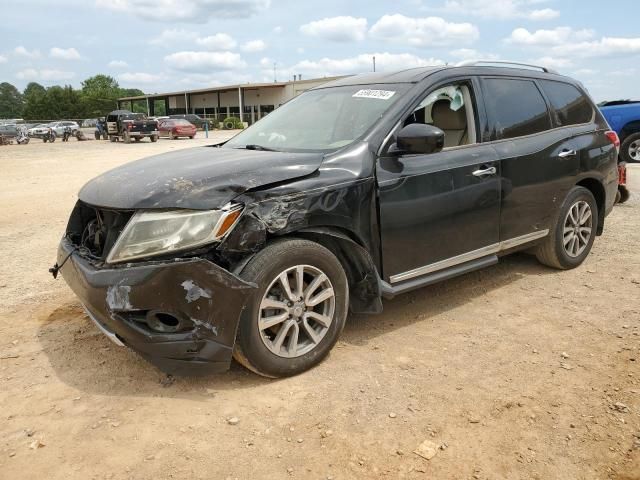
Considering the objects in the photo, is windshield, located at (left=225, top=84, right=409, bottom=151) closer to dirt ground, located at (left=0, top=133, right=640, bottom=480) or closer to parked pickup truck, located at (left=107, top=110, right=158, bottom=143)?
dirt ground, located at (left=0, top=133, right=640, bottom=480)

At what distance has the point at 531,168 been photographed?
14.8ft

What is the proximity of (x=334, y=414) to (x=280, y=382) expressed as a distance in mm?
459

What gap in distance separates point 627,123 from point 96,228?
13339 millimetres

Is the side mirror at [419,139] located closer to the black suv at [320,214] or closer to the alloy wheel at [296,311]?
the black suv at [320,214]

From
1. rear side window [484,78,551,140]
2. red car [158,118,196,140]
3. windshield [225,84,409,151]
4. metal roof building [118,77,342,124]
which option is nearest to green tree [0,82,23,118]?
metal roof building [118,77,342,124]

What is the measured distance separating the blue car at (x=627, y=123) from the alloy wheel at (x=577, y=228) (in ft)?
29.5

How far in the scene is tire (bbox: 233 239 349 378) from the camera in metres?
2.99

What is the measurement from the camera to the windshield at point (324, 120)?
379cm

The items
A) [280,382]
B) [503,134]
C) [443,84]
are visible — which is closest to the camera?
[280,382]

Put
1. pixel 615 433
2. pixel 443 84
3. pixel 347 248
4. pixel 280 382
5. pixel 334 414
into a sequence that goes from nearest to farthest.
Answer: pixel 615 433, pixel 334 414, pixel 280 382, pixel 347 248, pixel 443 84

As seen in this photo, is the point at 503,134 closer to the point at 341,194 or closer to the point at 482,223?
the point at 482,223

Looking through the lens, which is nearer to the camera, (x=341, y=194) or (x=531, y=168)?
(x=341, y=194)

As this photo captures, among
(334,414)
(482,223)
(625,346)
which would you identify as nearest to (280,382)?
(334,414)

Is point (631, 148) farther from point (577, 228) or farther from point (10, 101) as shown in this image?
point (10, 101)
